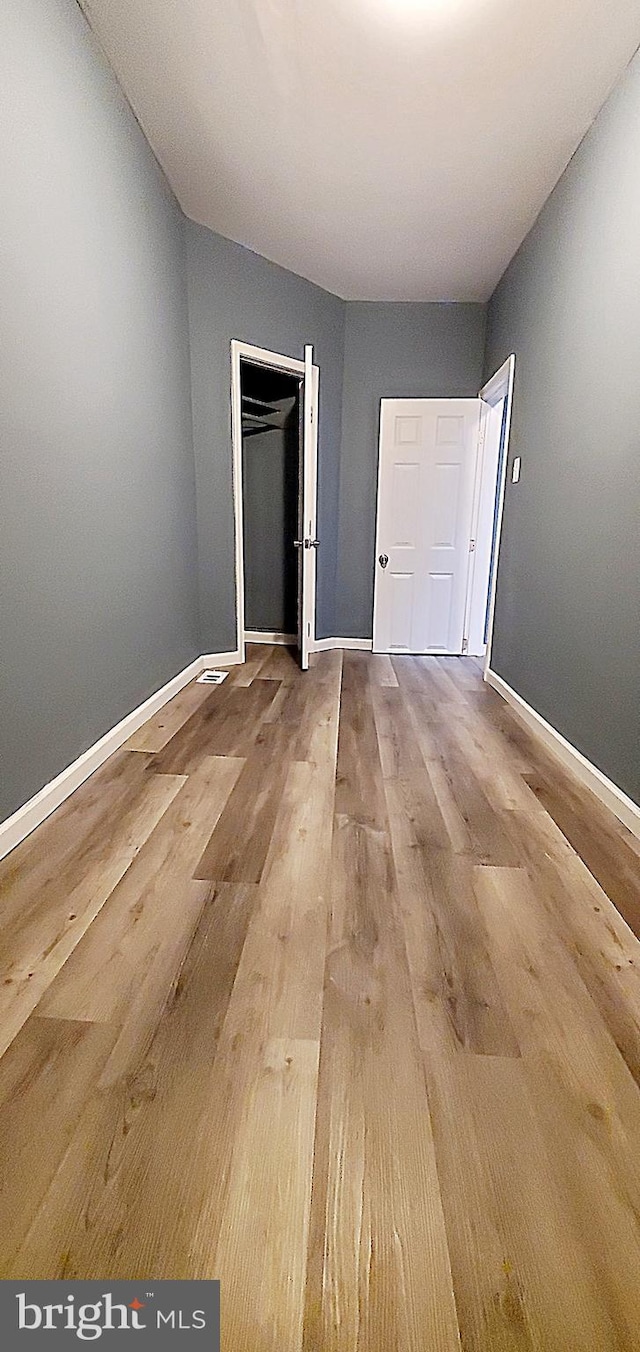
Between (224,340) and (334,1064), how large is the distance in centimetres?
410

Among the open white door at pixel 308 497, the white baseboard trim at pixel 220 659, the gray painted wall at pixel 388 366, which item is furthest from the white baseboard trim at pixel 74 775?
the gray painted wall at pixel 388 366

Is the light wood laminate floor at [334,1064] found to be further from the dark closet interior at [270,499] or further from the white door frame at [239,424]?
the dark closet interior at [270,499]

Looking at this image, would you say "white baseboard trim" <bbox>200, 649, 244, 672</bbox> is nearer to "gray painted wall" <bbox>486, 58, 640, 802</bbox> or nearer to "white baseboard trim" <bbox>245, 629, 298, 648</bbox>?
"white baseboard trim" <bbox>245, 629, 298, 648</bbox>

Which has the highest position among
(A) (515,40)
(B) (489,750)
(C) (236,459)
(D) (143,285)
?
(A) (515,40)

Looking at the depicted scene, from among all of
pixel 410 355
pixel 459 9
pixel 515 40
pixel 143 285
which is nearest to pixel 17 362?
pixel 143 285

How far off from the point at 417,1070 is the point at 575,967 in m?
0.52

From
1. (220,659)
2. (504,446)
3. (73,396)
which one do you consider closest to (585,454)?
(504,446)

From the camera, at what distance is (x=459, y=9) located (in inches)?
80.2

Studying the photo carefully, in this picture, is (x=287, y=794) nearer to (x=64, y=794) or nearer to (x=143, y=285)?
(x=64, y=794)

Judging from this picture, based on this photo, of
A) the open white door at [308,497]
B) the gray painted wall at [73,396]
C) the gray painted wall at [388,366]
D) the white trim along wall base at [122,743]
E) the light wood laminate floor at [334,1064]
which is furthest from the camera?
the gray painted wall at [388,366]

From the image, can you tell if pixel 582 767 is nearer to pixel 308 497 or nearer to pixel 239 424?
pixel 308 497

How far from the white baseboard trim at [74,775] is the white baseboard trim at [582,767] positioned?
6.62 feet

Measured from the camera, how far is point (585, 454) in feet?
8.48

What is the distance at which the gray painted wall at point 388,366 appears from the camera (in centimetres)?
469
